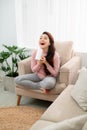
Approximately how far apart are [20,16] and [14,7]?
0.18m

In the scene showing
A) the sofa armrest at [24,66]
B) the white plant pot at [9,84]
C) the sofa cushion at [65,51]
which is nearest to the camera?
the sofa armrest at [24,66]

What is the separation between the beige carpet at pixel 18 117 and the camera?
229cm

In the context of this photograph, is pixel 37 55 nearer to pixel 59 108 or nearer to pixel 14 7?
pixel 59 108

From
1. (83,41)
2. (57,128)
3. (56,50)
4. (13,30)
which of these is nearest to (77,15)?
(83,41)

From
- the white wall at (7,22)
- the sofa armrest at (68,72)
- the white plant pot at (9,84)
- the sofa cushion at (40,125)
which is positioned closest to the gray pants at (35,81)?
the sofa armrest at (68,72)

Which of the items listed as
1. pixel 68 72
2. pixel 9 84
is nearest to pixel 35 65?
pixel 68 72

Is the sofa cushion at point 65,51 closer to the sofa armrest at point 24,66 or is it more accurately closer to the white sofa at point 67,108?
the sofa armrest at point 24,66

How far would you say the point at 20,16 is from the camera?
3.41 meters

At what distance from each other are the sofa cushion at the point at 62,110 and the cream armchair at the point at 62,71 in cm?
46

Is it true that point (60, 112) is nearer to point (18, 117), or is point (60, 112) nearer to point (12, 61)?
point (18, 117)

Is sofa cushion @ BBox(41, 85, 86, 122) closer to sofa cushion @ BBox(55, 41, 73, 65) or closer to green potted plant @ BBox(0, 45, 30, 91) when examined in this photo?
sofa cushion @ BBox(55, 41, 73, 65)

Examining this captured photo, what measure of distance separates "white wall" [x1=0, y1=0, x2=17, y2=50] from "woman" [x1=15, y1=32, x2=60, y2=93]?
1.01 meters

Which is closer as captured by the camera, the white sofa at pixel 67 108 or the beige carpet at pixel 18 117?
the white sofa at pixel 67 108

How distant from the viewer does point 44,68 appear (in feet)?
8.70
